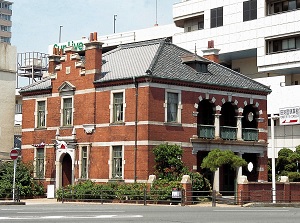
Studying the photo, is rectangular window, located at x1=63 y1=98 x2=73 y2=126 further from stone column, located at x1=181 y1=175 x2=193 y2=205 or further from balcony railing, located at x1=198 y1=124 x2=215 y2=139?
stone column, located at x1=181 y1=175 x2=193 y2=205

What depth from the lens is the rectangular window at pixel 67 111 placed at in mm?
49875

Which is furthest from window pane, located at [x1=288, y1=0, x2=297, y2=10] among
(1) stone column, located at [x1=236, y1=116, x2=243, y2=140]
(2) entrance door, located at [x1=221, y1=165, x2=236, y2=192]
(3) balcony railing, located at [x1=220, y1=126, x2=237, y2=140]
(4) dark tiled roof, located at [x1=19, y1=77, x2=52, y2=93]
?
(4) dark tiled roof, located at [x1=19, y1=77, x2=52, y2=93]

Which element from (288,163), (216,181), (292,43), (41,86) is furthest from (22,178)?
(292,43)

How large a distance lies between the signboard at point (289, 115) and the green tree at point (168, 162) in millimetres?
17773

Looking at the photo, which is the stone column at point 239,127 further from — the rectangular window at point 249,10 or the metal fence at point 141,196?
the rectangular window at point 249,10

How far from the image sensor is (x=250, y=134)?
5106 centimetres

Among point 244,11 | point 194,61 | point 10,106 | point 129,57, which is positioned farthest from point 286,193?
point 244,11

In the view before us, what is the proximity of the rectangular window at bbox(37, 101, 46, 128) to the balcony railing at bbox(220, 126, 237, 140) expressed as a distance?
1348cm

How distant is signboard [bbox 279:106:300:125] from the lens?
5934cm

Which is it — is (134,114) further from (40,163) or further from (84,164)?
(40,163)

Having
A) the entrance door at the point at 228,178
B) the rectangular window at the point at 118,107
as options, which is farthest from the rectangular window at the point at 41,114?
the entrance door at the point at 228,178

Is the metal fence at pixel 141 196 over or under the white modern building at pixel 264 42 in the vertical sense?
under

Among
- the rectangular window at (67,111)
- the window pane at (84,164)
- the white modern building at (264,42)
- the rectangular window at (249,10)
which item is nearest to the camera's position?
the window pane at (84,164)

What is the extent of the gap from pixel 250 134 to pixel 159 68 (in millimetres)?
9496
